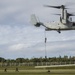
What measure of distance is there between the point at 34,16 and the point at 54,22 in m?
16.6

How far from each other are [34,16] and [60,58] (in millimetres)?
44113

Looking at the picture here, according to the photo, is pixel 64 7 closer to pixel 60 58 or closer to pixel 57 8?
pixel 57 8

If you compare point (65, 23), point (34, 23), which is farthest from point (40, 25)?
point (65, 23)

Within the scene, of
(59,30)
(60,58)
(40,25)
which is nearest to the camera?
(59,30)

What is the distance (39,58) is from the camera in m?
179

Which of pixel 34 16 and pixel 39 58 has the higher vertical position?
pixel 34 16

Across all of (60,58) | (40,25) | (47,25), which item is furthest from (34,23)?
(60,58)

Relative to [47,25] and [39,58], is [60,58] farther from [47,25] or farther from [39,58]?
[47,25]

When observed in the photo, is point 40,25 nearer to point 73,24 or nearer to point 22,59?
point 73,24

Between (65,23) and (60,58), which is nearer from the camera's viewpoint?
(65,23)

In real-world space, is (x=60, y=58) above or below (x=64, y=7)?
below

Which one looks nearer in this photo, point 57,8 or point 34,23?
point 57,8

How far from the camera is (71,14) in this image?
124 metres

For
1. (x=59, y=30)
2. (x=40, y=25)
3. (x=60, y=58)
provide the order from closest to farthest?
(x=59, y=30), (x=40, y=25), (x=60, y=58)
